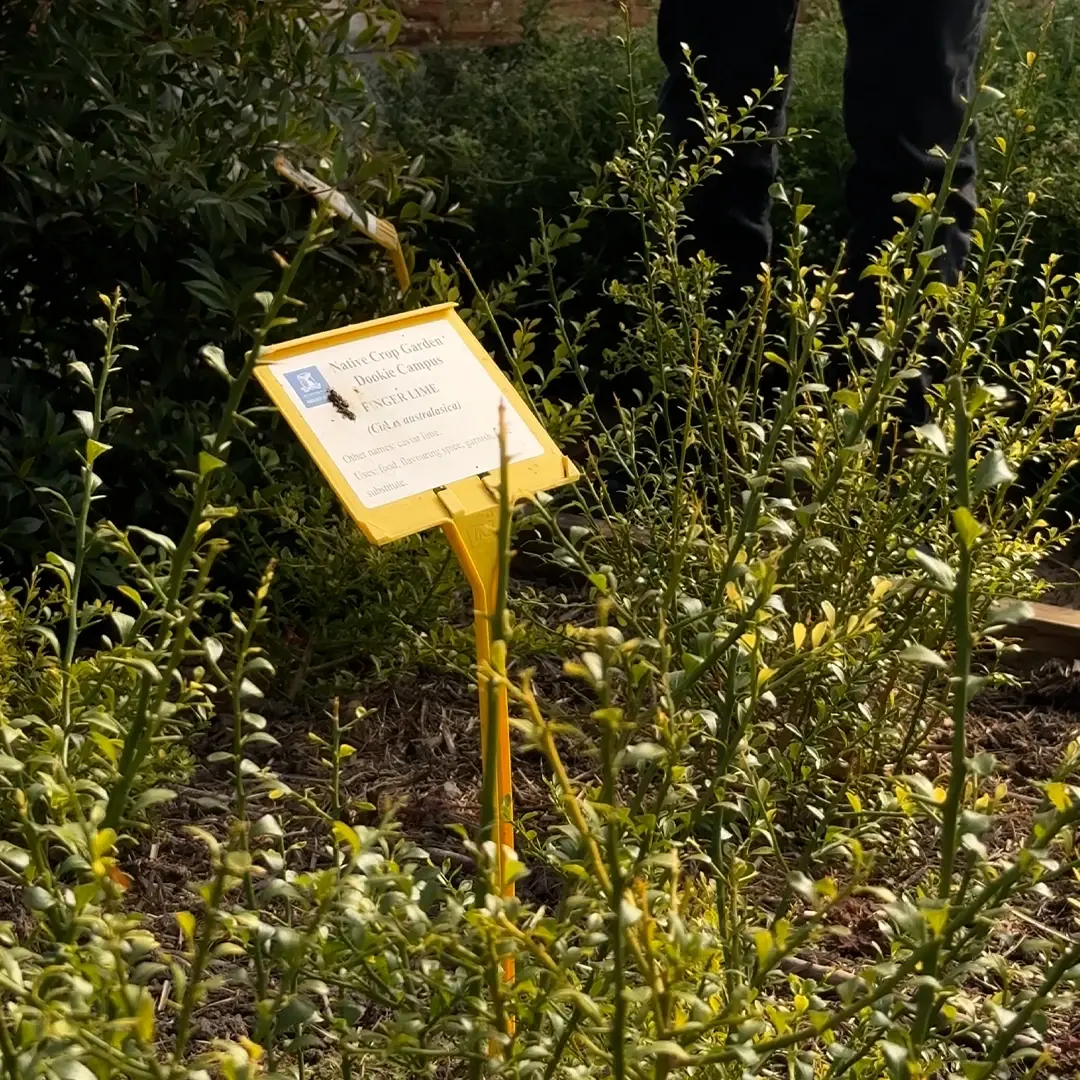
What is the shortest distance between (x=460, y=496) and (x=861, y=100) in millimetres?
1516

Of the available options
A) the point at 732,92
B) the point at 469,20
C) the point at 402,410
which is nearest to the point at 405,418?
the point at 402,410

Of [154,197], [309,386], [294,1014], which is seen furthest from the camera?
[154,197]

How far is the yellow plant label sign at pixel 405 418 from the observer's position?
4.48 feet

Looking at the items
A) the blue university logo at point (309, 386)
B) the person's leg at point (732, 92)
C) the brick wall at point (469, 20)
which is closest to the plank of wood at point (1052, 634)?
the person's leg at point (732, 92)

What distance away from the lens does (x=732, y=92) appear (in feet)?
8.95

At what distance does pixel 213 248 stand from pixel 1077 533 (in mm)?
1966

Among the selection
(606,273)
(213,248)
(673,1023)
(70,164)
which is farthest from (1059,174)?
(673,1023)

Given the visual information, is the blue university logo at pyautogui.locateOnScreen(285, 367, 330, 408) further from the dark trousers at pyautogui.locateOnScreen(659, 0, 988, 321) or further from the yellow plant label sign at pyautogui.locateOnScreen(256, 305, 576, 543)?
the dark trousers at pyautogui.locateOnScreen(659, 0, 988, 321)

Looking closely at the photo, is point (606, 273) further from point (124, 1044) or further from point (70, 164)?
point (124, 1044)

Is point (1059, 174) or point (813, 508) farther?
point (1059, 174)

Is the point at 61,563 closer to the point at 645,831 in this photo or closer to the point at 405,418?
the point at 405,418

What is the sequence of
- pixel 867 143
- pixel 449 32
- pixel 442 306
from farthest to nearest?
pixel 449 32, pixel 867 143, pixel 442 306

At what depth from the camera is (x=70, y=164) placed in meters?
2.05

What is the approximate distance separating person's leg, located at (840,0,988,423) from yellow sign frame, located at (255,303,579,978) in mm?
1102
